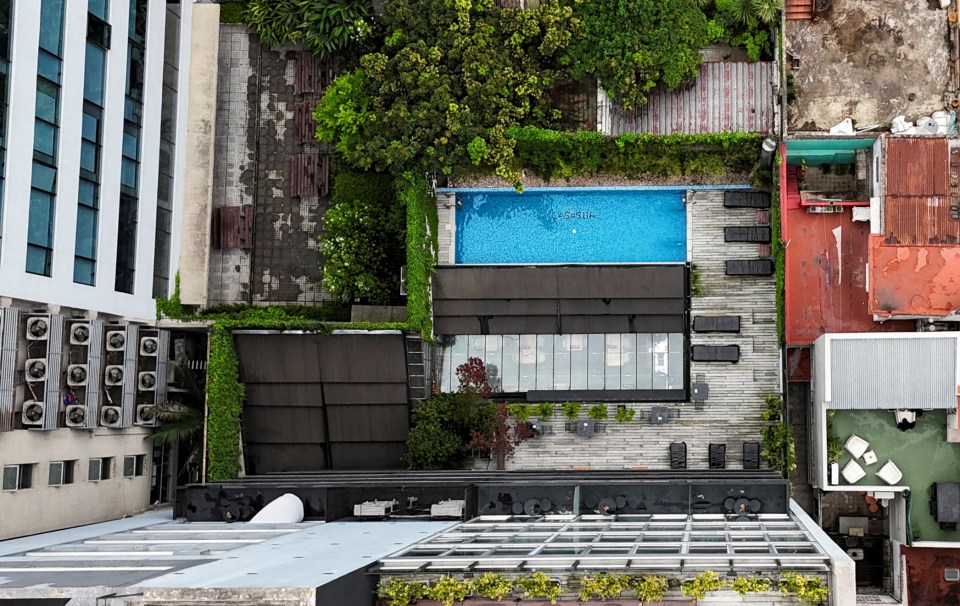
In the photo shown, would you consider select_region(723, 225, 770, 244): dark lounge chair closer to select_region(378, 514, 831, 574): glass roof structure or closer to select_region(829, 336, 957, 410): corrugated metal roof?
select_region(829, 336, 957, 410): corrugated metal roof

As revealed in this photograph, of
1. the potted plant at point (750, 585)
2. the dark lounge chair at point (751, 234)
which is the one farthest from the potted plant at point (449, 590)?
the dark lounge chair at point (751, 234)

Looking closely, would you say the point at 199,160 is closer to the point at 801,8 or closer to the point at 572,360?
the point at 572,360

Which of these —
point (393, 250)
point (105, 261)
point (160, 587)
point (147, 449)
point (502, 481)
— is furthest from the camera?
point (393, 250)

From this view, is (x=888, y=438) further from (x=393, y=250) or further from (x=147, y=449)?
(x=147, y=449)

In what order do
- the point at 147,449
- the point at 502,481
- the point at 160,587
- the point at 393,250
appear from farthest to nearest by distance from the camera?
the point at 393,250 → the point at 147,449 → the point at 502,481 → the point at 160,587

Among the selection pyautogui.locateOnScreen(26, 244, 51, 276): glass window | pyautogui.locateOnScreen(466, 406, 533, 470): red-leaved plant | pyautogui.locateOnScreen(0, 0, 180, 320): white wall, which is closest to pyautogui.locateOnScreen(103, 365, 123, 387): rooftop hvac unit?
pyautogui.locateOnScreen(0, 0, 180, 320): white wall

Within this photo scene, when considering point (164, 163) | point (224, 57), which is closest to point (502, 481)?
point (164, 163)

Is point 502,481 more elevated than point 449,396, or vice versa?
point 449,396
